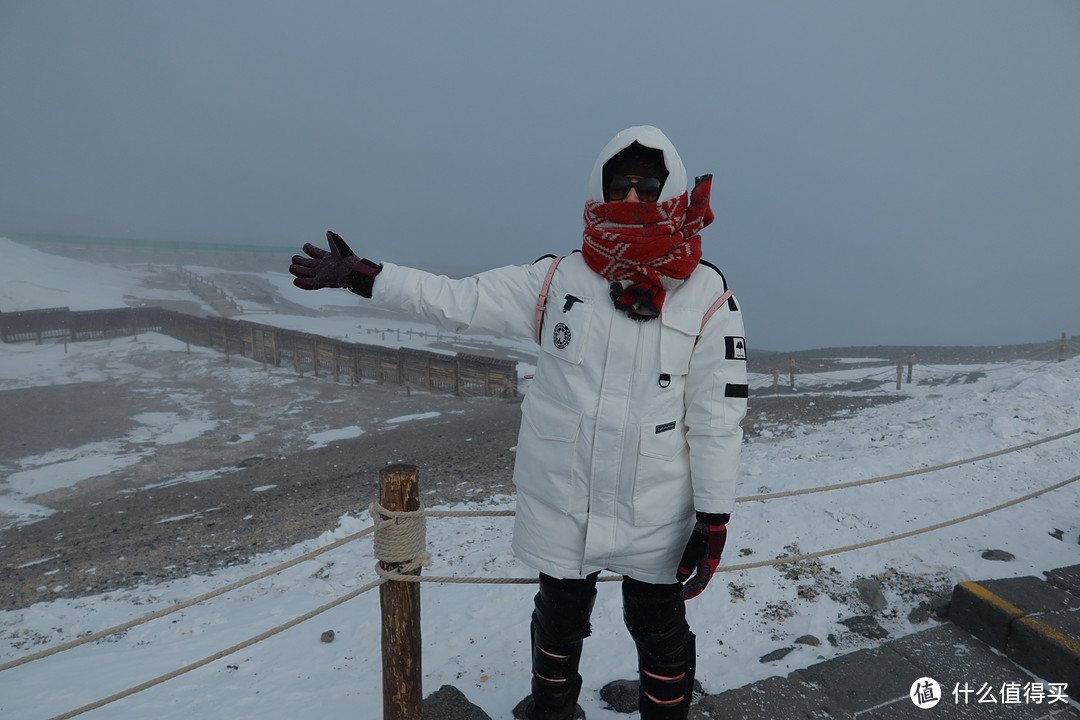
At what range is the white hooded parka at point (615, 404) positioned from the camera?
2033 millimetres

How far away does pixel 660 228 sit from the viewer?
196 cm

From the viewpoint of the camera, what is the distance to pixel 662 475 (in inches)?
82.2

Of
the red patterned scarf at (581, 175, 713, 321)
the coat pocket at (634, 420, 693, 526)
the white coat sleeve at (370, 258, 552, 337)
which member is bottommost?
the coat pocket at (634, 420, 693, 526)

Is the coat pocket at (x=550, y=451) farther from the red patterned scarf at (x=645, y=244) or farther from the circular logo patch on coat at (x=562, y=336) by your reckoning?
the red patterned scarf at (x=645, y=244)

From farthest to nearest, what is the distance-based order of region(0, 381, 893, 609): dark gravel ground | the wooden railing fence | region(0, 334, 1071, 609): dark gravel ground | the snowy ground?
the wooden railing fence < region(0, 334, 1071, 609): dark gravel ground < region(0, 381, 893, 609): dark gravel ground < the snowy ground

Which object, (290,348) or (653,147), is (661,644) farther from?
(290,348)

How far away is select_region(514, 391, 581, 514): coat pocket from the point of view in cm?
209

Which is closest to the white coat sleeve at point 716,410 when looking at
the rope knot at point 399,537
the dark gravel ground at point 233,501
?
the rope knot at point 399,537

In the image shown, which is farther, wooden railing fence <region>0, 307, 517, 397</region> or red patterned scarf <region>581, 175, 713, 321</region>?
wooden railing fence <region>0, 307, 517, 397</region>

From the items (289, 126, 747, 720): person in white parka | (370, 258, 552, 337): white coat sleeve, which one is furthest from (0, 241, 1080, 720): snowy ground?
(370, 258, 552, 337): white coat sleeve

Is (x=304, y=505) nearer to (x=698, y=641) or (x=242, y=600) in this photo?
(x=242, y=600)

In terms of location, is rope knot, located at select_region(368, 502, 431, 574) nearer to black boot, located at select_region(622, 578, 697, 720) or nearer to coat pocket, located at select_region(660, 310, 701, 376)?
black boot, located at select_region(622, 578, 697, 720)

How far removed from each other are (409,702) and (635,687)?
4.39 feet

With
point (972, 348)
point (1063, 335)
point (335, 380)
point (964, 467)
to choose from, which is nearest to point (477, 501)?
point (964, 467)
